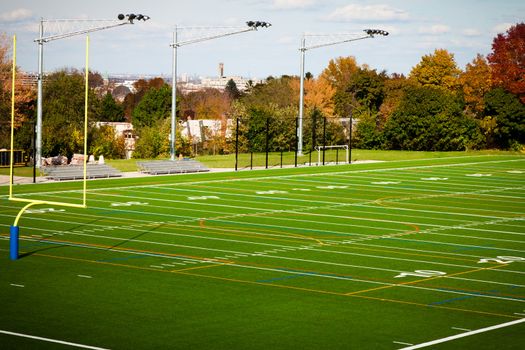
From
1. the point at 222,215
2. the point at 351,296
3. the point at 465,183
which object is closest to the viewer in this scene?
the point at 351,296

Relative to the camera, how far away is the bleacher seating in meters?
41.0

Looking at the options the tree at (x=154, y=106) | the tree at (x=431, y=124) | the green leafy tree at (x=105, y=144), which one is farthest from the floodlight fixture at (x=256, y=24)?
the tree at (x=154, y=106)

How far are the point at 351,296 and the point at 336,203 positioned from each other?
1646 centimetres

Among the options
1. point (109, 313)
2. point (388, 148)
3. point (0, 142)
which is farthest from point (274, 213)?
point (388, 148)

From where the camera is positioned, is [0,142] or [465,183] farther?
[0,142]

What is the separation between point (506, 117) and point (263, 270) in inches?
2225

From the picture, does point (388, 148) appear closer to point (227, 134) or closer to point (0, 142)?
point (227, 134)

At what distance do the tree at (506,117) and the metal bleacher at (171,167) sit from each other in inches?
1282

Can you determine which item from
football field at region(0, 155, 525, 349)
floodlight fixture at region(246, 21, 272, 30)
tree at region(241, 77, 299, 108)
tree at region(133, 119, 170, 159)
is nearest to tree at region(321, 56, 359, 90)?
tree at region(241, 77, 299, 108)

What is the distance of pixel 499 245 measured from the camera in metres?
25.4

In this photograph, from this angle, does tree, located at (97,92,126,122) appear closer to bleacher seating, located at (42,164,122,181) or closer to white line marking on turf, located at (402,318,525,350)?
bleacher seating, located at (42,164,122,181)

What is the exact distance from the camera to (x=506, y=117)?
243 ft

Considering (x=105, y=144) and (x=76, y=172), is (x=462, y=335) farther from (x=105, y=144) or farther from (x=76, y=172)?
(x=105, y=144)

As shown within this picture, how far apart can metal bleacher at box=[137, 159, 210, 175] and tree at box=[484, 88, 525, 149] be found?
1282 inches
